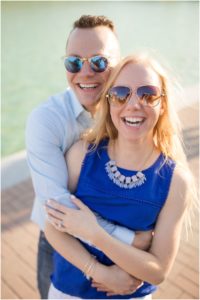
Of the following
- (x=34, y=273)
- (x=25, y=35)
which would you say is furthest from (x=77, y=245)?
(x=25, y=35)

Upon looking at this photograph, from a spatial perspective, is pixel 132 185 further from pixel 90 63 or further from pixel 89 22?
pixel 89 22

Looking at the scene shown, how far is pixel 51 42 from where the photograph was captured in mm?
14461

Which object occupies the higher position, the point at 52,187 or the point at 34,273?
the point at 52,187

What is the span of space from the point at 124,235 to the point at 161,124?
1.88ft

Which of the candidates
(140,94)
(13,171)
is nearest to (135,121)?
(140,94)

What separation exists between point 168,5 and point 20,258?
26.4m

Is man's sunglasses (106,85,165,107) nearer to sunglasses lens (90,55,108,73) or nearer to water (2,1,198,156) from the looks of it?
sunglasses lens (90,55,108,73)

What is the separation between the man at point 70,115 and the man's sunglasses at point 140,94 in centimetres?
32

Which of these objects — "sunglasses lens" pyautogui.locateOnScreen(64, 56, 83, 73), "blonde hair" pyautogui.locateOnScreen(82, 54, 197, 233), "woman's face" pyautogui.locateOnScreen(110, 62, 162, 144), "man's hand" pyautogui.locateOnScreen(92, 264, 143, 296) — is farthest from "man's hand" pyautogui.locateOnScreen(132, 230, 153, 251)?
"sunglasses lens" pyautogui.locateOnScreen(64, 56, 83, 73)

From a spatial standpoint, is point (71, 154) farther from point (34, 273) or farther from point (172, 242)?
point (34, 273)

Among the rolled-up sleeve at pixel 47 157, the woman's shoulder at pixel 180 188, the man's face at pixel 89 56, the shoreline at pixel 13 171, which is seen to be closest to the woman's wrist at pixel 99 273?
the rolled-up sleeve at pixel 47 157

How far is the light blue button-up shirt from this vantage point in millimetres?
1623

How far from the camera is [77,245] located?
1.63 metres

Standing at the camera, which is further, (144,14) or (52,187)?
(144,14)
